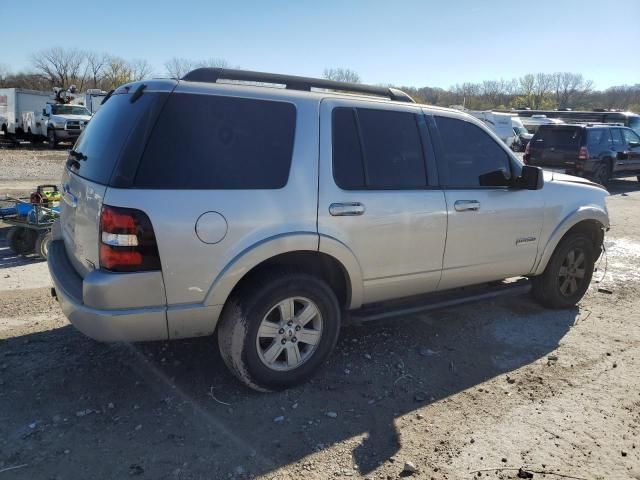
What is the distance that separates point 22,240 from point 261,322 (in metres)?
4.48

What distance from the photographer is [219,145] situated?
10.0 feet

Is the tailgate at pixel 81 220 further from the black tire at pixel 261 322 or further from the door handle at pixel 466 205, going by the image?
the door handle at pixel 466 205

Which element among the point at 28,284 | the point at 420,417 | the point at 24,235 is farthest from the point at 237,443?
the point at 24,235

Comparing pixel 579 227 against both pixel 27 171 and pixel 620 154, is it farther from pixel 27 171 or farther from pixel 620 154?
pixel 27 171

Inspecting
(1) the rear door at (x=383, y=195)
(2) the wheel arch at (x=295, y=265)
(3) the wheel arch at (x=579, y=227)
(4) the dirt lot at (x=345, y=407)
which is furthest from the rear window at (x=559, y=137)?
(2) the wheel arch at (x=295, y=265)

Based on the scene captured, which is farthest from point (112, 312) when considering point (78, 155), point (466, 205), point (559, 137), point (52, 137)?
point (52, 137)

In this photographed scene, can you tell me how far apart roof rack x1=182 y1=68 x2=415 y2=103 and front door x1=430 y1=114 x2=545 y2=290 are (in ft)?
1.51

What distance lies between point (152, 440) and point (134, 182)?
1457 millimetres

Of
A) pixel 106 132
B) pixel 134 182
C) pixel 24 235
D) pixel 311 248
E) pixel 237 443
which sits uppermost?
pixel 106 132

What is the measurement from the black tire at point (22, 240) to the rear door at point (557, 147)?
13.2m

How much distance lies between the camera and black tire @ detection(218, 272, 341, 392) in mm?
3176

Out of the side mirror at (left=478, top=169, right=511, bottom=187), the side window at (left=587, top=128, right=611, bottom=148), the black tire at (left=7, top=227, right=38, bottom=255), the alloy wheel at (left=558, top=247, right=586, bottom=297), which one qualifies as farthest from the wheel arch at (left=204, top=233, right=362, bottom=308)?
the side window at (left=587, top=128, right=611, bottom=148)

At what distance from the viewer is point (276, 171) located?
3.20m

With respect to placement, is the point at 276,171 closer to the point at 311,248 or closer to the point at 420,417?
the point at 311,248
